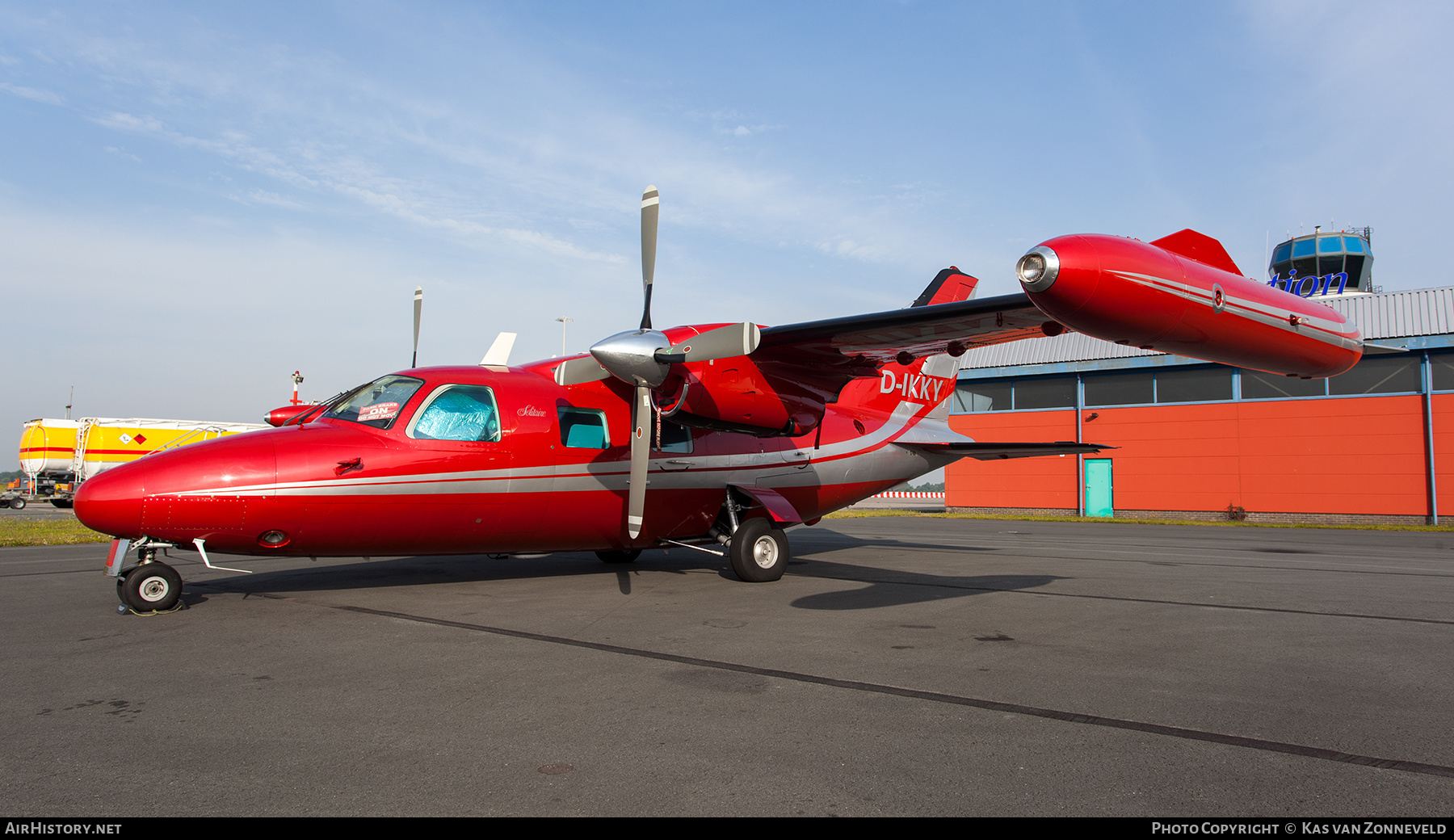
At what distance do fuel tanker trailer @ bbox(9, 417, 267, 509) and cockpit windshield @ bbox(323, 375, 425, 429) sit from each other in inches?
1312

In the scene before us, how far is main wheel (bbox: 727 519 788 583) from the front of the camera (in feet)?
34.9

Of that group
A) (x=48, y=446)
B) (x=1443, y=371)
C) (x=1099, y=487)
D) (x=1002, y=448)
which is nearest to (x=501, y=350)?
(x=1002, y=448)

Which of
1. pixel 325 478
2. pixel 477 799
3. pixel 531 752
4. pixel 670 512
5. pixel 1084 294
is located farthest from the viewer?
pixel 670 512

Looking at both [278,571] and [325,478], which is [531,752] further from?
[278,571]

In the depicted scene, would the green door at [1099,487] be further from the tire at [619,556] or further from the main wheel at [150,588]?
the main wheel at [150,588]

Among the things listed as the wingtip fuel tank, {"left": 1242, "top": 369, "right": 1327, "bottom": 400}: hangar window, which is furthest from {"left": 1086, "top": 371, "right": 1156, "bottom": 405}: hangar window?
the wingtip fuel tank

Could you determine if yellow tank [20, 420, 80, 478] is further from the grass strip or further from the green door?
the green door

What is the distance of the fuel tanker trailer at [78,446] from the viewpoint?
37188 millimetres

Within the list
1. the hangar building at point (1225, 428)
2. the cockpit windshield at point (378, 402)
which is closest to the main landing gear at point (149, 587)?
the cockpit windshield at point (378, 402)

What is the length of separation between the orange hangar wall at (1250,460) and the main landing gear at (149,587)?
105 ft

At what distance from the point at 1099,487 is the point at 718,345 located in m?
28.3
